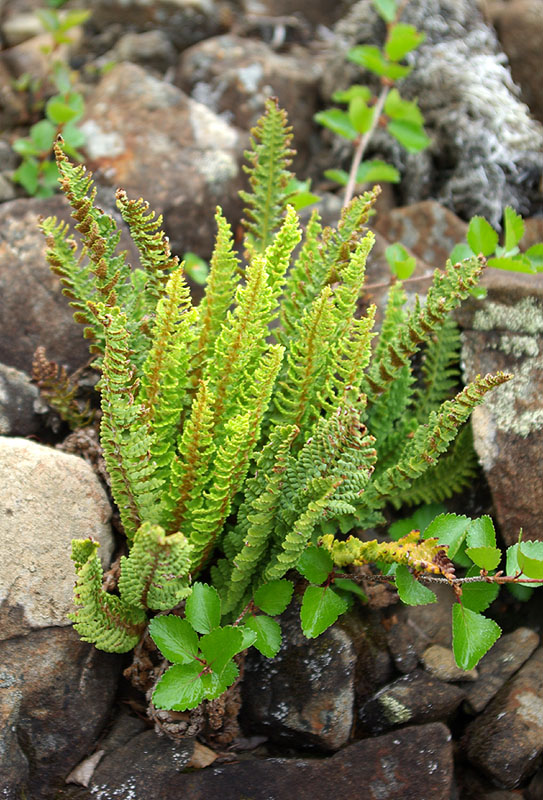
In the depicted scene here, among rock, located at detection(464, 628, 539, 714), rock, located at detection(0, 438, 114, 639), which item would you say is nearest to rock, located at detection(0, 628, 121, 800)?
rock, located at detection(0, 438, 114, 639)

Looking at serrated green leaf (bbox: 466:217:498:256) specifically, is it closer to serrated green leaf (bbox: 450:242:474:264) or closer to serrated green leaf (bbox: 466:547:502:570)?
serrated green leaf (bbox: 450:242:474:264)

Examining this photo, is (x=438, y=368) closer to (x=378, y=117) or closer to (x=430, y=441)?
(x=430, y=441)

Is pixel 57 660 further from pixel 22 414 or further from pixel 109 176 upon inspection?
pixel 109 176

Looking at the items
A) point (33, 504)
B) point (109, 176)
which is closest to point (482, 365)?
point (33, 504)

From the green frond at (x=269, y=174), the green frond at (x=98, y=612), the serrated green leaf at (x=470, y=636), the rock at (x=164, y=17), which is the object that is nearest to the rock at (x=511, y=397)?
the serrated green leaf at (x=470, y=636)

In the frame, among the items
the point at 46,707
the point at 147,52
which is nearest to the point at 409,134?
the point at 147,52

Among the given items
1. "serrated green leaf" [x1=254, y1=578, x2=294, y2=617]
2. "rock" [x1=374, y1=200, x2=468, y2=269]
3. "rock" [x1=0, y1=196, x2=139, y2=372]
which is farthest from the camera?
"rock" [x1=374, y1=200, x2=468, y2=269]
